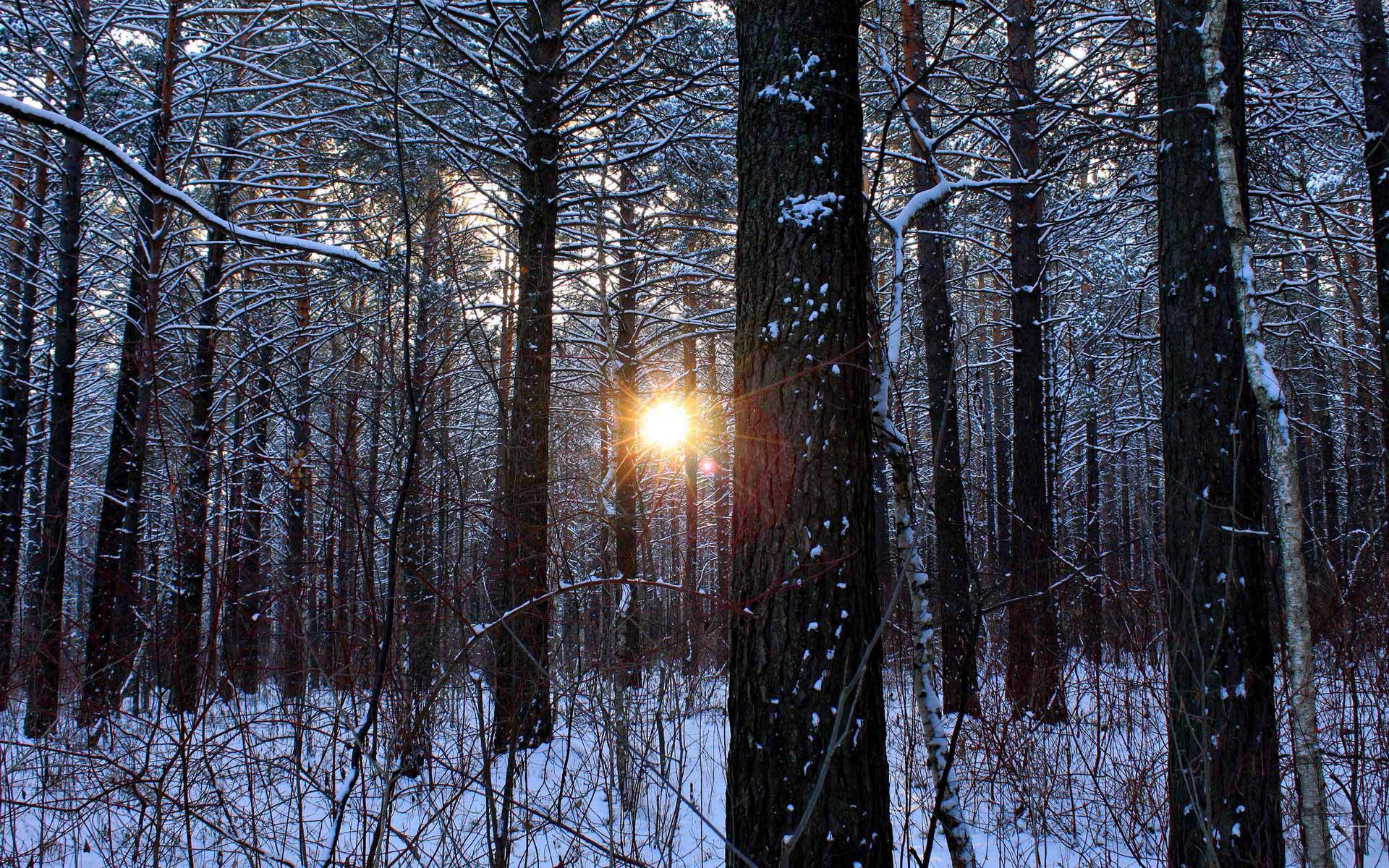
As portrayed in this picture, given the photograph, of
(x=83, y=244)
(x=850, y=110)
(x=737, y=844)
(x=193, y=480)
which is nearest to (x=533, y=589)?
(x=737, y=844)

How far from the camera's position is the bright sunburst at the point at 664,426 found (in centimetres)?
820

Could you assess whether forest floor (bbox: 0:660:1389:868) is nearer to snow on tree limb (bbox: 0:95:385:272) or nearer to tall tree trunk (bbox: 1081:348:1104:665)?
tall tree trunk (bbox: 1081:348:1104:665)

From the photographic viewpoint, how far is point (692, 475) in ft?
35.0

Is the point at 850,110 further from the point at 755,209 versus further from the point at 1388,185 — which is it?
the point at 1388,185

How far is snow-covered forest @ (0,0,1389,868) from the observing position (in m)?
2.46

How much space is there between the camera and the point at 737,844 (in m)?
2.37

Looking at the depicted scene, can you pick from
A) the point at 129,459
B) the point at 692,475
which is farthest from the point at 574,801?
the point at 692,475

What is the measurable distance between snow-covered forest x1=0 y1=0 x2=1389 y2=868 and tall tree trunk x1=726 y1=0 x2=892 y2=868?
1 centimetres

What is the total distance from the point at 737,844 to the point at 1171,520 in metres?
2.49

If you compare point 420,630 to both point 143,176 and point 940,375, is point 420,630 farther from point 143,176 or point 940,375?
point 940,375

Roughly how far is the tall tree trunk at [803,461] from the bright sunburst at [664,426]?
17.3ft

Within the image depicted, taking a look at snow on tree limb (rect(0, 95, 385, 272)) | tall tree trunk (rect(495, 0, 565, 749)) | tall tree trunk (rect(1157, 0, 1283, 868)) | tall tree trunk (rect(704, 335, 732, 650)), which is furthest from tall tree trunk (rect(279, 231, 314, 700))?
tall tree trunk (rect(1157, 0, 1283, 868))

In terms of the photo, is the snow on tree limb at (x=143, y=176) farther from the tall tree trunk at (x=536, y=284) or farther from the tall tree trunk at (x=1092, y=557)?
the tall tree trunk at (x=1092, y=557)

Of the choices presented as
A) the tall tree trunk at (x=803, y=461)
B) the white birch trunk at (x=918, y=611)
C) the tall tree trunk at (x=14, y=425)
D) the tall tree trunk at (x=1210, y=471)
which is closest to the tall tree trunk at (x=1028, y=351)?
the tall tree trunk at (x=1210, y=471)
